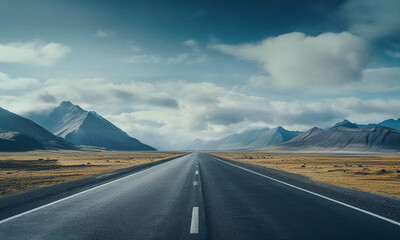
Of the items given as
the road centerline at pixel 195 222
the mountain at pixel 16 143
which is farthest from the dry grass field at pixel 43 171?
the mountain at pixel 16 143

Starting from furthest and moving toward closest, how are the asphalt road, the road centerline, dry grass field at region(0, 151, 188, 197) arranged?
dry grass field at region(0, 151, 188, 197) < the road centerline < the asphalt road

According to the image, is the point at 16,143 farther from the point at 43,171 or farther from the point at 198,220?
the point at 198,220

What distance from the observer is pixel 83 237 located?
5441mm

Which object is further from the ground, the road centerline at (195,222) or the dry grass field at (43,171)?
the road centerline at (195,222)

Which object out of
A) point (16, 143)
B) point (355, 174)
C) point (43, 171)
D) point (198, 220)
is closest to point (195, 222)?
point (198, 220)

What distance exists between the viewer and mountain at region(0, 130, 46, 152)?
134 metres

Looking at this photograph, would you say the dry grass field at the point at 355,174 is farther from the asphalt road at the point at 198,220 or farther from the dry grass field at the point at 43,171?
the dry grass field at the point at 43,171

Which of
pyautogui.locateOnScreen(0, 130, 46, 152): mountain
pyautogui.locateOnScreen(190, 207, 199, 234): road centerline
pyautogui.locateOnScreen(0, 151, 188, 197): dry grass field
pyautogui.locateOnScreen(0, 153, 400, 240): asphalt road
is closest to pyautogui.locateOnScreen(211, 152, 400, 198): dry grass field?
pyautogui.locateOnScreen(0, 153, 400, 240): asphalt road

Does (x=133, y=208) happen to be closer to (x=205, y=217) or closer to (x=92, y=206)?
(x=92, y=206)

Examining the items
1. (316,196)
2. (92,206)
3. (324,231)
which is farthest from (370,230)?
(92,206)

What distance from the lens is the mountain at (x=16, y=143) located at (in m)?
134

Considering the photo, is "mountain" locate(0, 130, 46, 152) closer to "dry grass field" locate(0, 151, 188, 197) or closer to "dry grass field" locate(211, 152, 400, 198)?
"dry grass field" locate(0, 151, 188, 197)

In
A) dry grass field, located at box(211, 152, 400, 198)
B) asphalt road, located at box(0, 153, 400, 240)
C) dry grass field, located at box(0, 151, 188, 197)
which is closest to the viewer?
asphalt road, located at box(0, 153, 400, 240)

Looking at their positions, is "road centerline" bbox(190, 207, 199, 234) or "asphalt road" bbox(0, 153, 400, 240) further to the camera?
"road centerline" bbox(190, 207, 199, 234)
